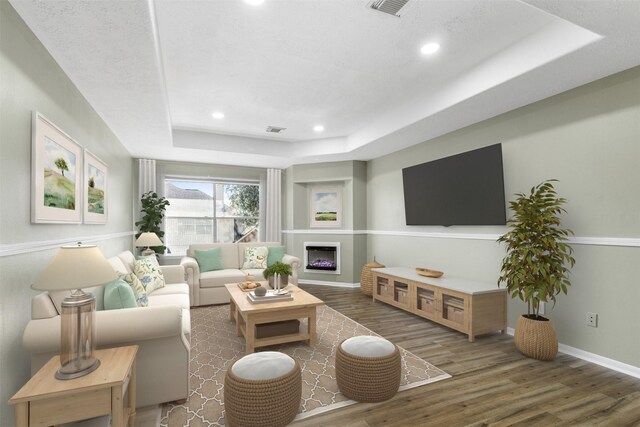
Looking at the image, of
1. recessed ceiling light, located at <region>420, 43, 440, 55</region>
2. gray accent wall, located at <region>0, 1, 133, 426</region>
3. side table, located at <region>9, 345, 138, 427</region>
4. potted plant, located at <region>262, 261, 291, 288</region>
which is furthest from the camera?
potted plant, located at <region>262, 261, 291, 288</region>

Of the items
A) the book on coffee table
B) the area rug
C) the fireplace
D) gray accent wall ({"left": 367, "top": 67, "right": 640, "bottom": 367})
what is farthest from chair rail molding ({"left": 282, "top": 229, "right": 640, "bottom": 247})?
the book on coffee table

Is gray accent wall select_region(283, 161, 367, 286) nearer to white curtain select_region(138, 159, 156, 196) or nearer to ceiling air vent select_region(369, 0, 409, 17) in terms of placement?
white curtain select_region(138, 159, 156, 196)

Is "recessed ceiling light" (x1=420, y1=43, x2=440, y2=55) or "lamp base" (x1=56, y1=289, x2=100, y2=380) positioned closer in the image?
"lamp base" (x1=56, y1=289, x2=100, y2=380)

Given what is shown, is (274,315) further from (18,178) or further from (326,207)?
(326,207)

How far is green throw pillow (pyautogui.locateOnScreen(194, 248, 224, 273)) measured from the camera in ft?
16.9

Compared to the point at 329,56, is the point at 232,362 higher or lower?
lower

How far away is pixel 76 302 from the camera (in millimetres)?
1677

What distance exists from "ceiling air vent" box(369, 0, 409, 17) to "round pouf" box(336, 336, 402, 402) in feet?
8.05

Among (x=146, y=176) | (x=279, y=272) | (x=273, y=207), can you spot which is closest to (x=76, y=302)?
(x=279, y=272)

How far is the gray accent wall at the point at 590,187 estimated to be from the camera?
2.61m

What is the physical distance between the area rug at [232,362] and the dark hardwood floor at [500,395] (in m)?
0.14

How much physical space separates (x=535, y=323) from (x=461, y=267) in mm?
1333

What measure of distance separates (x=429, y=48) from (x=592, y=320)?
2844 millimetres

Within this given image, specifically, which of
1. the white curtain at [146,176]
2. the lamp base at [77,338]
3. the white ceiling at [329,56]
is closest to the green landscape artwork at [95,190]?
the white ceiling at [329,56]
